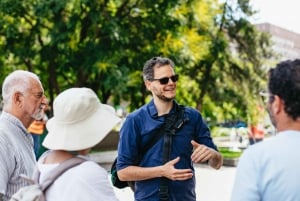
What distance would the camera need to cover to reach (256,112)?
71.2 ft

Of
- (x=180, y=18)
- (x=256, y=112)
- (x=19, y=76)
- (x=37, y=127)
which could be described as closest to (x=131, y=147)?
(x=19, y=76)

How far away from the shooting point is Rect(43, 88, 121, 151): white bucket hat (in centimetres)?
228

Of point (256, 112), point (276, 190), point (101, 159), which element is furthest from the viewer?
point (256, 112)

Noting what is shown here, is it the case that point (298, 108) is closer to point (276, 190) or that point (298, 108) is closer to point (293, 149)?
point (293, 149)

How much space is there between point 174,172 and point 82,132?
936mm

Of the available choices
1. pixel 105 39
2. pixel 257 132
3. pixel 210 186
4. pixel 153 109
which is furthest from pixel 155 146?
pixel 257 132

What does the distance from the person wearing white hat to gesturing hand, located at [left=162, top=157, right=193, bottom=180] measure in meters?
0.80

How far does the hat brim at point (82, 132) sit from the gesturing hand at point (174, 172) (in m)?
0.81

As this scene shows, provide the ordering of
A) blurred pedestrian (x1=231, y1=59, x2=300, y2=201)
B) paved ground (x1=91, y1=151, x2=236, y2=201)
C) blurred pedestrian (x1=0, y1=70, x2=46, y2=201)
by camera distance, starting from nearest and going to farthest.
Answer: blurred pedestrian (x1=231, y1=59, x2=300, y2=201), blurred pedestrian (x1=0, y1=70, x2=46, y2=201), paved ground (x1=91, y1=151, x2=236, y2=201)

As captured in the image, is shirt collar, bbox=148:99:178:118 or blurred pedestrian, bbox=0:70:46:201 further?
shirt collar, bbox=148:99:178:118

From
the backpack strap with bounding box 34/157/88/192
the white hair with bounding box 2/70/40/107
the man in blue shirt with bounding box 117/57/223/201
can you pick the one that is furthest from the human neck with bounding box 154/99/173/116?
the backpack strap with bounding box 34/157/88/192

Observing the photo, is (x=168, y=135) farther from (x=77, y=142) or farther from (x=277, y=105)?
(x=277, y=105)

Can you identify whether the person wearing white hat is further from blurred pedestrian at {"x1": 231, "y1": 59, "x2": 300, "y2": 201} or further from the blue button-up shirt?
the blue button-up shirt

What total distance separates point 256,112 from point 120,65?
8.99 m
